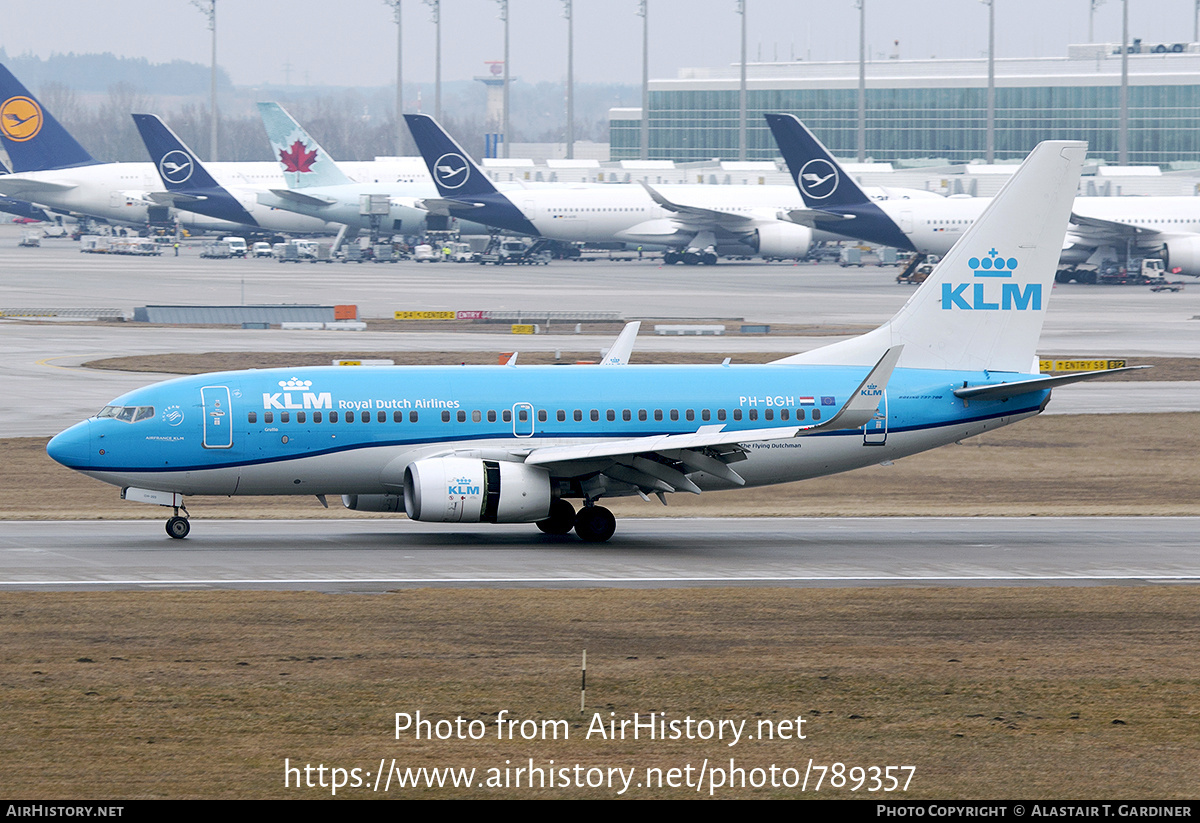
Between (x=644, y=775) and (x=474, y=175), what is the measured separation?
132m

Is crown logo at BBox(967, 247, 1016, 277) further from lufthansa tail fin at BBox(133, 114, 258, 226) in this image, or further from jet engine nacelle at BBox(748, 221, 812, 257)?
lufthansa tail fin at BBox(133, 114, 258, 226)

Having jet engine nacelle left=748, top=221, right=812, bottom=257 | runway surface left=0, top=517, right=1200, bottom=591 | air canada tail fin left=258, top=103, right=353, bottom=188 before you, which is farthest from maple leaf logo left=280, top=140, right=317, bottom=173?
runway surface left=0, top=517, right=1200, bottom=591

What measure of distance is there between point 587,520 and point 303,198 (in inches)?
5003

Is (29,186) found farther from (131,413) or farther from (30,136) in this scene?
(131,413)

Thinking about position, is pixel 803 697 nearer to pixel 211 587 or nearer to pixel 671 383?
pixel 211 587

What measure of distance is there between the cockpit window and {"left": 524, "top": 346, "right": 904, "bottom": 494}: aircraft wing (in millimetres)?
8721

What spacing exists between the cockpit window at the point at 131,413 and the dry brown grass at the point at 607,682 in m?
8.06

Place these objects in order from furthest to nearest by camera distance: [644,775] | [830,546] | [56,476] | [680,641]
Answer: [56,476] → [830,546] → [680,641] → [644,775]

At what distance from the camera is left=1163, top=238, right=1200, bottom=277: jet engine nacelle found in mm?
119312

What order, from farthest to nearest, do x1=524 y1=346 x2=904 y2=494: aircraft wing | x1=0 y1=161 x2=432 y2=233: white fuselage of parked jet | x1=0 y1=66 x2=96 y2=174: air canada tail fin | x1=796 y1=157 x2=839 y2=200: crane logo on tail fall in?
x1=0 y1=161 x2=432 y2=233: white fuselage of parked jet
x1=0 y1=66 x2=96 y2=174: air canada tail fin
x1=796 y1=157 x2=839 y2=200: crane logo on tail
x1=524 y1=346 x2=904 y2=494: aircraft wing

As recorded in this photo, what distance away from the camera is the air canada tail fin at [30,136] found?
528 feet

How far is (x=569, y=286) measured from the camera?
403 ft

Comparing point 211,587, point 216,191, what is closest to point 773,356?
point 211,587

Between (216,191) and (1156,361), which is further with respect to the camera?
(216,191)
